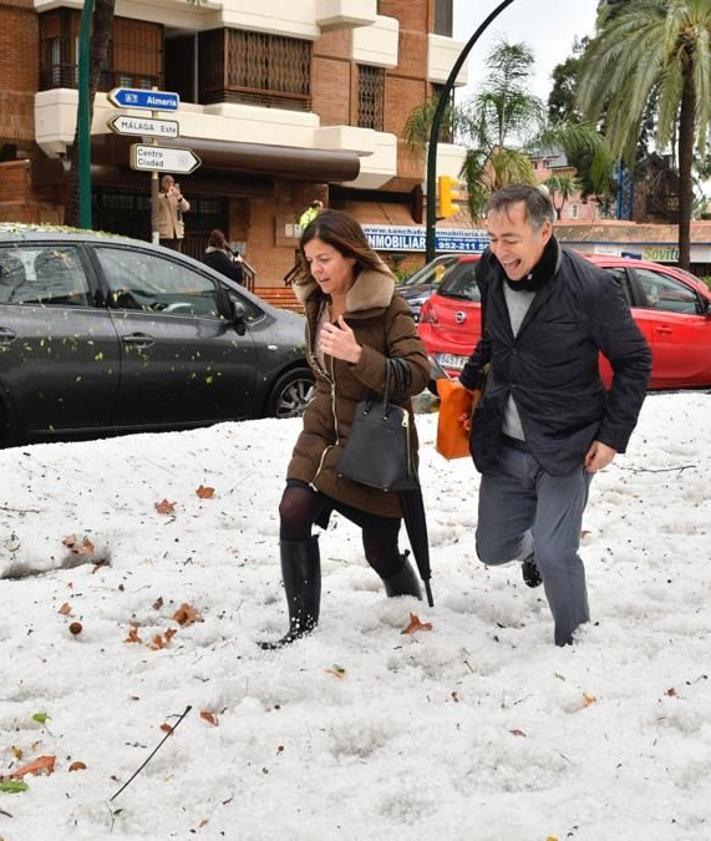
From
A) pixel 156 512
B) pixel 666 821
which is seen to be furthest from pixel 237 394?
pixel 666 821

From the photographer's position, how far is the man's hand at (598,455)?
4.88 metres

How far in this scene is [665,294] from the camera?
15.1 m

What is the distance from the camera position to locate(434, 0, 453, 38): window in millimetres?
39750

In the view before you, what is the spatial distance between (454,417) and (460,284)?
8.86 meters

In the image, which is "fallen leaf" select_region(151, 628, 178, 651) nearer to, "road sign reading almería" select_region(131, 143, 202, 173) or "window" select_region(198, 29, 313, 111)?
"road sign reading almería" select_region(131, 143, 202, 173)

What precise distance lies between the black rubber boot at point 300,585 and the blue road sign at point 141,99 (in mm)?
11090

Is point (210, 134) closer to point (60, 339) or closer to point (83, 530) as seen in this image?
point (60, 339)

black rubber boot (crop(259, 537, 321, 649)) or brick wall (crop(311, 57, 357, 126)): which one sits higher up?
brick wall (crop(311, 57, 357, 126))

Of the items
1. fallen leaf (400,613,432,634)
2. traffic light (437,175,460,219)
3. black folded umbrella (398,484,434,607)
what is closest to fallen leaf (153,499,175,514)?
fallen leaf (400,613,432,634)

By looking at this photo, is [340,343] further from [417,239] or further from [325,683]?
[417,239]

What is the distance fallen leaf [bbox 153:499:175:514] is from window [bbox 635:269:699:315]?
28.2ft

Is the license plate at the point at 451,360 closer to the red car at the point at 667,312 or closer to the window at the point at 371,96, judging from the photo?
the red car at the point at 667,312

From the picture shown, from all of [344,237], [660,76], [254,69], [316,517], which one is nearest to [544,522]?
[316,517]

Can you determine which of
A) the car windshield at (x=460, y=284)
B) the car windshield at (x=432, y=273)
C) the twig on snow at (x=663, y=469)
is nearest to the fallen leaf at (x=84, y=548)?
the twig on snow at (x=663, y=469)
